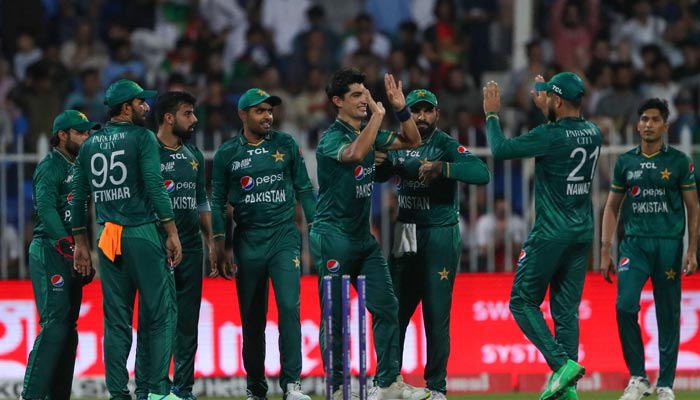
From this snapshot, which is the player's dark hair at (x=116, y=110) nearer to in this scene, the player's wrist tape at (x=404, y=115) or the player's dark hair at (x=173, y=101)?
the player's dark hair at (x=173, y=101)

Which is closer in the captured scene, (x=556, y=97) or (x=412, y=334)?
(x=556, y=97)

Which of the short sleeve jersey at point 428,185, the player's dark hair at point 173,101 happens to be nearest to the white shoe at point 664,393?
the short sleeve jersey at point 428,185

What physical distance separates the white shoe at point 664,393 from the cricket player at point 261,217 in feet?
10.00

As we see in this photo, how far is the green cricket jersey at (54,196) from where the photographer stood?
1184 cm

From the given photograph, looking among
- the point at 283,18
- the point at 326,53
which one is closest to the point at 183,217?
the point at 326,53

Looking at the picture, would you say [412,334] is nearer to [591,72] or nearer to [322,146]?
[322,146]

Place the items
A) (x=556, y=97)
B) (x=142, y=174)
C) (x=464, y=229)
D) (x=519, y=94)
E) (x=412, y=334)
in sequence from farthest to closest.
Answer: (x=519, y=94) → (x=464, y=229) → (x=412, y=334) → (x=556, y=97) → (x=142, y=174)

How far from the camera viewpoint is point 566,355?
11.8m

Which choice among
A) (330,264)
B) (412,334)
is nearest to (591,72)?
(412,334)

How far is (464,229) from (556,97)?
187 inches

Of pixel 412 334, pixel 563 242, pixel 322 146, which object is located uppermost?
pixel 322 146

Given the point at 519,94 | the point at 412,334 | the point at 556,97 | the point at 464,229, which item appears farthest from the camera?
the point at 519,94

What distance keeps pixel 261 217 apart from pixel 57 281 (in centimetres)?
165

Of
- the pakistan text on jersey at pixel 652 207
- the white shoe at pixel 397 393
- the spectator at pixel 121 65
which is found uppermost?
the spectator at pixel 121 65
